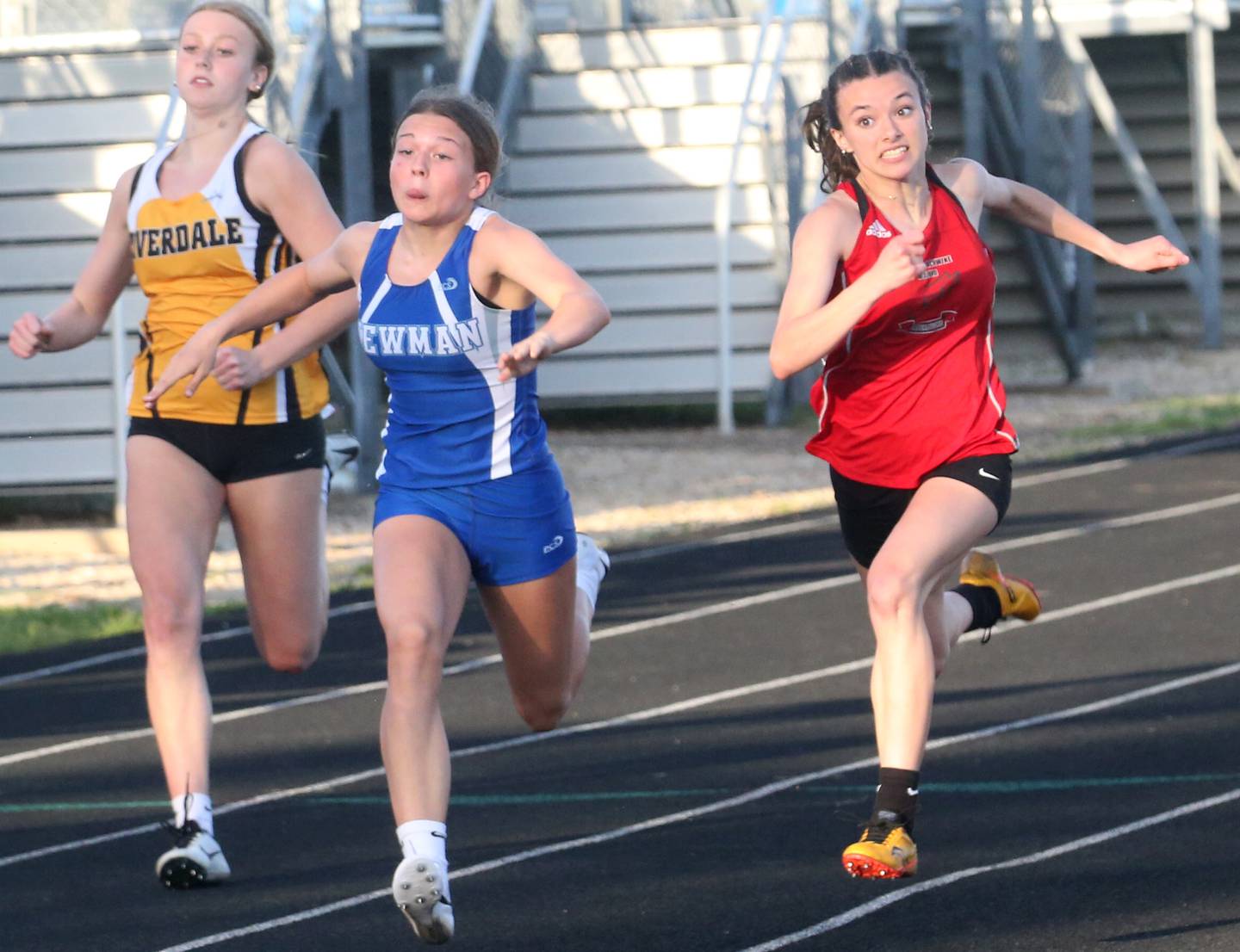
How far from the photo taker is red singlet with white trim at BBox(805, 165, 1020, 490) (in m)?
4.62

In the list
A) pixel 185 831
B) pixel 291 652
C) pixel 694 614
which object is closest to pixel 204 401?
pixel 291 652

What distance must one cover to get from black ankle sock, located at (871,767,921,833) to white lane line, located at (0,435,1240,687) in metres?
4.96

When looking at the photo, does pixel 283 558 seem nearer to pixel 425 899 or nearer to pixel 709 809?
pixel 425 899

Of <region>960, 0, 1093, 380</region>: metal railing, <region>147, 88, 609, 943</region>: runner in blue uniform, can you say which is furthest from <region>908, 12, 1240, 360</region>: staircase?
<region>147, 88, 609, 943</region>: runner in blue uniform

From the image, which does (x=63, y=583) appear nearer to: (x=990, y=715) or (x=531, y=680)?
(x=990, y=715)

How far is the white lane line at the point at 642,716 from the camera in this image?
5992 mm

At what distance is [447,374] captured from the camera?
14.6ft

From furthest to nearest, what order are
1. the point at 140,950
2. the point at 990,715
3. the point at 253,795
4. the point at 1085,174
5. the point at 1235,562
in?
the point at 1085,174 < the point at 1235,562 < the point at 990,715 < the point at 253,795 < the point at 140,950

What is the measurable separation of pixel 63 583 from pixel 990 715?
17.0 ft

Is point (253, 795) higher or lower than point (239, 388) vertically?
lower

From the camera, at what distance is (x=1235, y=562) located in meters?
10.1

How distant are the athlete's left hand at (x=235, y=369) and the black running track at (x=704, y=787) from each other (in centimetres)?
128

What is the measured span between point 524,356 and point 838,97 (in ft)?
3.61

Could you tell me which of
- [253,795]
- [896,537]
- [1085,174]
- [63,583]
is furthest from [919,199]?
[1085,174]
